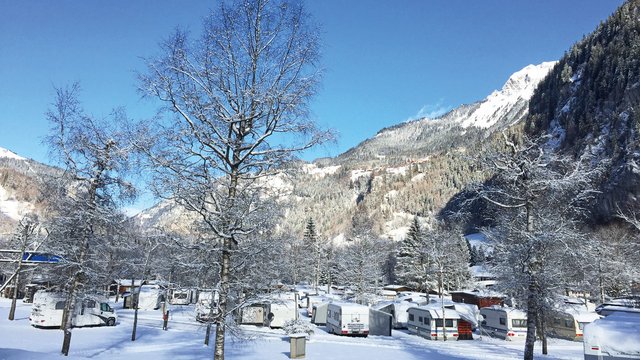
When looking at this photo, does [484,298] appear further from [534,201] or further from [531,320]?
[534,201]

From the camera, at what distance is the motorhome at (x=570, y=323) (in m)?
33.0

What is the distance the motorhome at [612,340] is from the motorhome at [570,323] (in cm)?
2117

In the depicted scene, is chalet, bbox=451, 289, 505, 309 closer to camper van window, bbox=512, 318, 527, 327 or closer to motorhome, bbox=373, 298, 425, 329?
motorhome, bbox=373, 298, 425, 329

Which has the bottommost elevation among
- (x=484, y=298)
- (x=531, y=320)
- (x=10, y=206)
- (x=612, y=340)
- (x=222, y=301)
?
(x=484, y=298)

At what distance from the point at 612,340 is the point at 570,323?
80.1 feet

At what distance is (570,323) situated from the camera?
33812 mm

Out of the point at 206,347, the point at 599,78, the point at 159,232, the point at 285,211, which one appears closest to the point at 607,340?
the point at 285,211

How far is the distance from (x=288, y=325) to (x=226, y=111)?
2319 centimetres

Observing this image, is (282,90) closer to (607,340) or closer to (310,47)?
(310,47)

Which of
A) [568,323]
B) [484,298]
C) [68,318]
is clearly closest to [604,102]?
[484,298]

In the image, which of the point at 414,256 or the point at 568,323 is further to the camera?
the point at 414,256

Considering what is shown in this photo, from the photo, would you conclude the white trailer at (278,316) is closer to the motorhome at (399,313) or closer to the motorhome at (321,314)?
the motorhome at (321,314)

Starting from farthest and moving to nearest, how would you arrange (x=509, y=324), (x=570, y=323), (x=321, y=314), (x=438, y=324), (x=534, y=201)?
1. (x=321, y=314)
2. (x=570, y=323)
3. (x=509, y=324)
4. (x=438, y=324)
5. (x=534, y=201)

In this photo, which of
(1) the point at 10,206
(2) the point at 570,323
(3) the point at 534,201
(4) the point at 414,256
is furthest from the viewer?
(1) the point at 10,206
